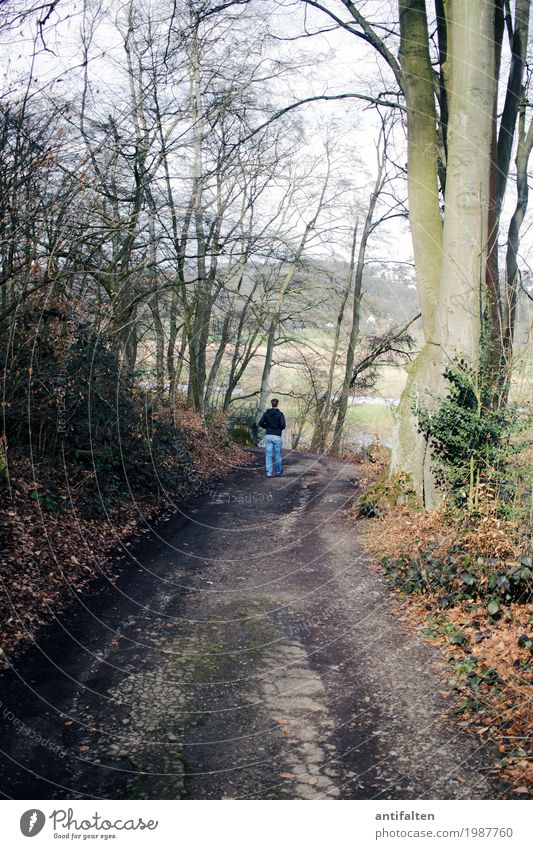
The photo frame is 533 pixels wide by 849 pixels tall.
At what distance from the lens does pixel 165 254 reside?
1450cm

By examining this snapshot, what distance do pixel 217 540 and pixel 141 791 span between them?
22.5 ft

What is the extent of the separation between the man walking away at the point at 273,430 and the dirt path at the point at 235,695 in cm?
709

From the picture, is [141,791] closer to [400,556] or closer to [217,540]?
[400,556]

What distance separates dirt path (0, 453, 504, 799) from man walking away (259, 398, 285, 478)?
709cm

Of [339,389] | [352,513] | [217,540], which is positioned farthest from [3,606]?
[339,389]

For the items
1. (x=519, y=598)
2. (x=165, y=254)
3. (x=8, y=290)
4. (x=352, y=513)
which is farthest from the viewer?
(x=165, y=254)

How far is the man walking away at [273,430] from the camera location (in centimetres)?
1659

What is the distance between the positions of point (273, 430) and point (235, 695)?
37.6ft

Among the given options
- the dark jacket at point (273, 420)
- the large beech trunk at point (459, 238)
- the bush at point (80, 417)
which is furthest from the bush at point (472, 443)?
the dark jacket at point (273, 420)

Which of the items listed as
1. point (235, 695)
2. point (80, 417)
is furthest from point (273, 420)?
point (235, 695)

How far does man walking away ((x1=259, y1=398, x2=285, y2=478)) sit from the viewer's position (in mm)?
16594

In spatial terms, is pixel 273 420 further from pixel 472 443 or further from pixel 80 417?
pixel 472 443

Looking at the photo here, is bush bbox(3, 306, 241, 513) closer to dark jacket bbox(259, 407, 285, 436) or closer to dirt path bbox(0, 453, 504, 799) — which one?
dirt path bbox(0, 453, 504, 799)

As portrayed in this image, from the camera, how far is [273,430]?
55.5 ft
